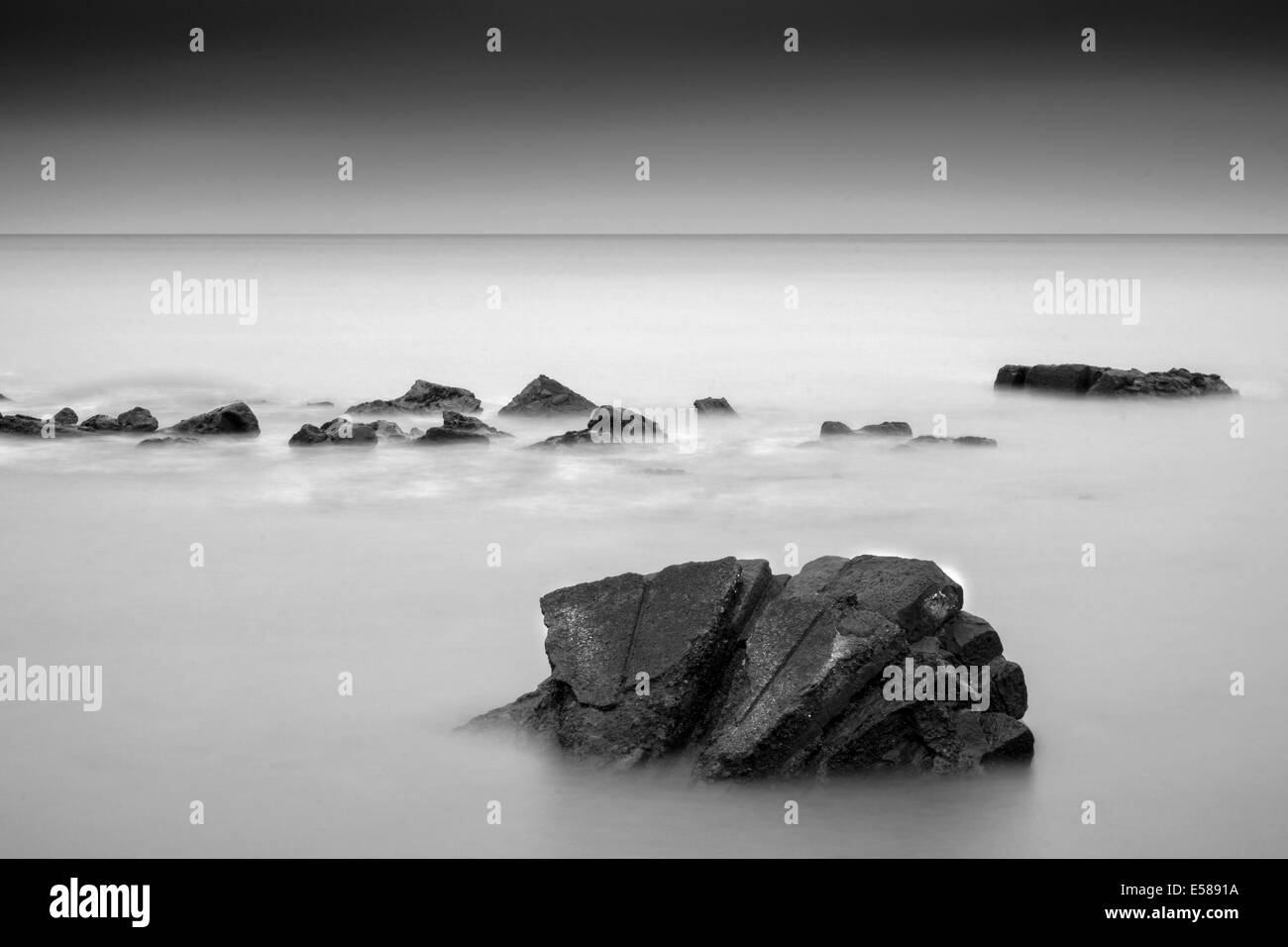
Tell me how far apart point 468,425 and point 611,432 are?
56.3 inches

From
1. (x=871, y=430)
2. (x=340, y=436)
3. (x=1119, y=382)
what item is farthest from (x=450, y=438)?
(x=1119, y=382)

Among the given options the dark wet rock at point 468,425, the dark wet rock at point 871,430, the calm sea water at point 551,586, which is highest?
the dark wet rock at point 468,425

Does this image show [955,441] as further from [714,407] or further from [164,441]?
[164,441]

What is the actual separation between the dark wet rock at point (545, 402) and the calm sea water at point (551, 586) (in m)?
0.79

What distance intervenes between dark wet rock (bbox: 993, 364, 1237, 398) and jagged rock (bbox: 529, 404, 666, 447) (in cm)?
604

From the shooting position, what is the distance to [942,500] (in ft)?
34.7

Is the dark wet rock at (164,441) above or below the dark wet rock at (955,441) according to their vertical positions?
above

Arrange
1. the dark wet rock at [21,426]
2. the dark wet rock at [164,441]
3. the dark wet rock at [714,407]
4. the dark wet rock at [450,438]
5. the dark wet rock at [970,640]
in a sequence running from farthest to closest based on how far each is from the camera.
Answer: the dark wet rock at [714,407], the dark wet rock at [21,426], the dark wet rock at [450,438], the dark wet rock at [164,441], the dark wet rock at [970,640]

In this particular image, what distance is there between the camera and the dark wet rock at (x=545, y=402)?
579 inches

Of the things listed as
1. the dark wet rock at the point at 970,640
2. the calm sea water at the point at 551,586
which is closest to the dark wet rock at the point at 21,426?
the calm sea water at the point at 551,586

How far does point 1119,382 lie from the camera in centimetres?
1611

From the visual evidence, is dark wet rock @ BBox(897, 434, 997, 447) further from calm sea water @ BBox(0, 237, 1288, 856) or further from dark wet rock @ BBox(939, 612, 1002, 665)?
dark wet rock @ BBox(939, 612, 1002, 665)

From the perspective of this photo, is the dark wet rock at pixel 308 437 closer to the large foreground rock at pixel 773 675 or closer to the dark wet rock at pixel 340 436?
the dark wet rock at pixel 340 436

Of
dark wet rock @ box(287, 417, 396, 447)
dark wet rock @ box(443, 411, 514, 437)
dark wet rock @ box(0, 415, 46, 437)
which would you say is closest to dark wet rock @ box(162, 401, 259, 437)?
dark wet rock @ box(287, 417, 396, 447)
